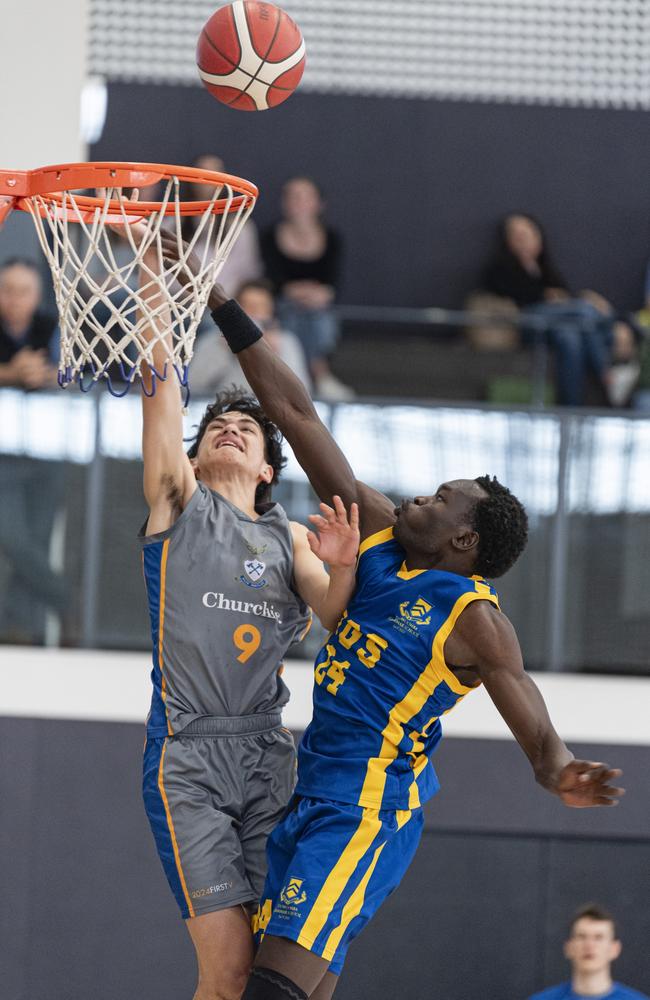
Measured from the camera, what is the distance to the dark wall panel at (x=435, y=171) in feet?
35.6

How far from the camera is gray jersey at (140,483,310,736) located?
4578mm

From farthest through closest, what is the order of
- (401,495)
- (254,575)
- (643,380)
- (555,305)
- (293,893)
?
(555,305)
(643,380)
(401,495)
(254,575)
(293,893)

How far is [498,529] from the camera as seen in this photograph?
174 inches

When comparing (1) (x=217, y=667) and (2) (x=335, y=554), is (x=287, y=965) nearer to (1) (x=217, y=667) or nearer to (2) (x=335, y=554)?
(1) (x=217, y=667)

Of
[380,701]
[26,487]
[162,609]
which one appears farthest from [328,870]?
[26,487]

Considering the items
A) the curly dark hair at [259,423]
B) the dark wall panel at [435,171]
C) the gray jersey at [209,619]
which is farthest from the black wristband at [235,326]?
the dark wall panel at [435,171]

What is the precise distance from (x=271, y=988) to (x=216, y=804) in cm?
63

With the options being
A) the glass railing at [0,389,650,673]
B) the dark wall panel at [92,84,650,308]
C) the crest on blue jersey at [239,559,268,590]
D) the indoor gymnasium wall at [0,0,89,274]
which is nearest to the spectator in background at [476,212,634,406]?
the glass railing at [0,389,650,673]

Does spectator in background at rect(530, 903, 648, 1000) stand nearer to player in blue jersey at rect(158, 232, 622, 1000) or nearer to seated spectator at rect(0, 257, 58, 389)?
player in blue jersey at rect(158, 232, 622, 1000)

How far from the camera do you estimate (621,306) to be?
36.2ft

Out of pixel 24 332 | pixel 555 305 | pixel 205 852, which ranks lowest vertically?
pixel 205 852

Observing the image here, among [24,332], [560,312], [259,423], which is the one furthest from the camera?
[560,312]

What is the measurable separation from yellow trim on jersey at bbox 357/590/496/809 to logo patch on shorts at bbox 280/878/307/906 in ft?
0.96

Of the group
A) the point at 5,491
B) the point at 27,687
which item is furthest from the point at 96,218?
the point at 27,687
